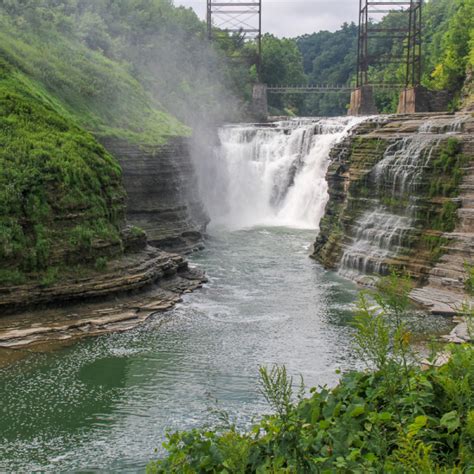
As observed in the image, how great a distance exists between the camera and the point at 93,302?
2016 cm

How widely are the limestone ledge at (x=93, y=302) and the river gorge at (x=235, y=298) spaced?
0.08 metres

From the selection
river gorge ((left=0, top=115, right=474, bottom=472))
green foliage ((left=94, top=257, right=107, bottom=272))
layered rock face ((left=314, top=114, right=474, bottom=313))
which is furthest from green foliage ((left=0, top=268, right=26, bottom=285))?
layered rock face ((left=314, top=114, right=474, bottom=313))

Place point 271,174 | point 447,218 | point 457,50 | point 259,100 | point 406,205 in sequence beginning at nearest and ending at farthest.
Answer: point 447,218 < point 406,205 < point 271,174 < point 457,50 < point 259,100

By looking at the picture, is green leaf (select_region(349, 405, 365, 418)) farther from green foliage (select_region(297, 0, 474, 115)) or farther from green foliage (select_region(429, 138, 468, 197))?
green foliage (select_region(297, 0, 474, 115))

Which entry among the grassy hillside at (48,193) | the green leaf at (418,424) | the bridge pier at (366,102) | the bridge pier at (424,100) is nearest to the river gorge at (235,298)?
the grassy hillside at (48,193)

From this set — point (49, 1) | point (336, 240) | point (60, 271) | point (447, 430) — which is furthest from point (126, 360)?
point (49, 1)

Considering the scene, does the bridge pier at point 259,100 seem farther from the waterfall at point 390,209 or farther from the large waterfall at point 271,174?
the waterfall at point 390,209

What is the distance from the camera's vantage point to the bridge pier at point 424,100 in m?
46.6

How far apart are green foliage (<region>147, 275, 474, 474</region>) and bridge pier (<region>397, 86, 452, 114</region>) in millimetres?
40132

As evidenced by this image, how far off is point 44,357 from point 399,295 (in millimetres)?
10696

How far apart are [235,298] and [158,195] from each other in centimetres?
946

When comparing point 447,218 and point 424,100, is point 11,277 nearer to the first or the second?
point 447,218

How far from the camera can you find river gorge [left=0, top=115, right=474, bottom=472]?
526 inches

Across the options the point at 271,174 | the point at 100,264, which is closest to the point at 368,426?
the point at 100,264
